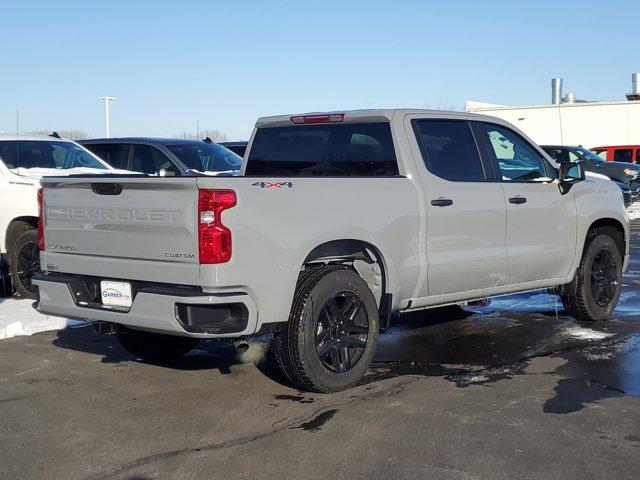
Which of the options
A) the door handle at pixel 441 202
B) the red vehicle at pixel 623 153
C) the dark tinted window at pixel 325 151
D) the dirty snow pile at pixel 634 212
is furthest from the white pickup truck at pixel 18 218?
the red vehicle at pixel 623 153

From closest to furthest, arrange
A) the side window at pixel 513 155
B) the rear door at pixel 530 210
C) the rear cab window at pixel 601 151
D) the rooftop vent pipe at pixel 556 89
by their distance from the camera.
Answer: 1. the rear door at pixel 530 210
2. the side window at pixel 513 155
3. the rear cab window at pixel 601 151
4. the rooftop vent pipe at pixel 556 89

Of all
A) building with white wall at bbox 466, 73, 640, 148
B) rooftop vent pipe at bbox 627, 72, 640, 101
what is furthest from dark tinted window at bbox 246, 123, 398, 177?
rooftop vent pipe at bbox 627, 72, 640, 101

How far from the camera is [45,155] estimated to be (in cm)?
1025

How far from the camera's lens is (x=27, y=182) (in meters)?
9.49

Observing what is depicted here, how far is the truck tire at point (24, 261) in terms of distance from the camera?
9.30m

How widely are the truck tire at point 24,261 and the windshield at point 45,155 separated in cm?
95

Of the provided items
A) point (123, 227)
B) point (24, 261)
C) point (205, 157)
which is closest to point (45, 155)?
point (24, 261)

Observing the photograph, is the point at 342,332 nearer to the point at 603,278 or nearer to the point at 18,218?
the point at 603,278

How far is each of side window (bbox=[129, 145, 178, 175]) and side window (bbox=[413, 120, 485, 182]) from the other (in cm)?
525

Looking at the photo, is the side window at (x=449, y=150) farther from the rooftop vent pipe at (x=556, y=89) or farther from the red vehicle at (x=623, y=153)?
the rooftop vent pipe at (x=556, y=89)

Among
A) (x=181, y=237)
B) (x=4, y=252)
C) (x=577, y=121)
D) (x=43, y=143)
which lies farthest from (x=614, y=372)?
(x=577, y=121)

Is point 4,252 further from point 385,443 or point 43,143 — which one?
point 385,443

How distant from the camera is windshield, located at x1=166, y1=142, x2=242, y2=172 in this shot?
11531 mm

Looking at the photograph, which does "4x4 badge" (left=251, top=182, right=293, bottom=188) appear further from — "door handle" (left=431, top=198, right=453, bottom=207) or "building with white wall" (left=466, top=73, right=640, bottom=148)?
"building with white wall" (left=466, top=73, right=640, bottom=148)
